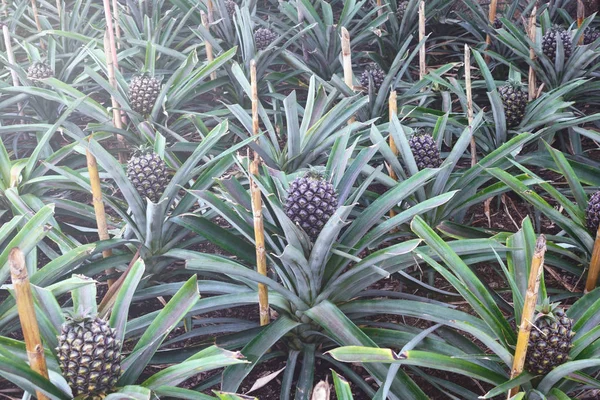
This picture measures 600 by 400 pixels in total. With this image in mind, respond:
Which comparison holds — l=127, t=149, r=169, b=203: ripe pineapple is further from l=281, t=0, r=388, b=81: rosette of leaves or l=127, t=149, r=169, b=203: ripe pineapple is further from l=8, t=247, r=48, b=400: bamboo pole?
l=281, t=0, r=388, b=81: rosette of leaves

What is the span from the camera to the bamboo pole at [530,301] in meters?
0.73

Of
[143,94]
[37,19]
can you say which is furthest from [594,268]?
[37,19]

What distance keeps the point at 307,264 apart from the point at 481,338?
0.33 m

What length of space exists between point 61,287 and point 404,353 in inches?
21.5

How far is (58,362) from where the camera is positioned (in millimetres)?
901

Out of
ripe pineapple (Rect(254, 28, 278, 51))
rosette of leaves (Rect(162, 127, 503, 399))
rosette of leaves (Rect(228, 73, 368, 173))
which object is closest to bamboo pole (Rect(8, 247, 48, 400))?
rosette of leaves (Rect(162, 127, 503, 399))

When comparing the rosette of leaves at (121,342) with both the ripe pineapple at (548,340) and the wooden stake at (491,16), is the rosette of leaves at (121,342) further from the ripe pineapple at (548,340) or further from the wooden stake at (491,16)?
the wooden stake at (491,16)

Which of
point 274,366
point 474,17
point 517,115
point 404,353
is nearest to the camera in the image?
point 404,353

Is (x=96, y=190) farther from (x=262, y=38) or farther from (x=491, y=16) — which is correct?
(x=491, y=16)

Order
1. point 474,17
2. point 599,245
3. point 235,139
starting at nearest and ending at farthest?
point 599,245 < point 235,139 < point 474,17

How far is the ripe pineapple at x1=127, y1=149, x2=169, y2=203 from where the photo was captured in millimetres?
1307

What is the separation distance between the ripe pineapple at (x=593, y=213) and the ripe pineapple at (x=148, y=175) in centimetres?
92

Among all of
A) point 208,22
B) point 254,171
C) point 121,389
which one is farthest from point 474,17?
point 121,389

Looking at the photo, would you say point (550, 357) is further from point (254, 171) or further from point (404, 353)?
point (254, 171)
